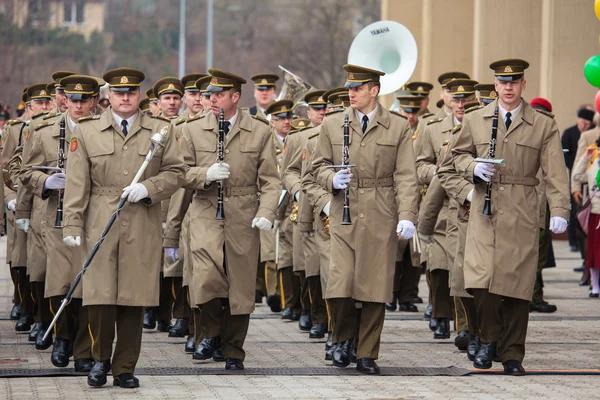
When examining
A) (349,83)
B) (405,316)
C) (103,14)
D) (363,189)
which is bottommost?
(405,316)

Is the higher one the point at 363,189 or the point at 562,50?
the point at 562,50

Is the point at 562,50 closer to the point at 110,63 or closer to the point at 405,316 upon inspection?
the point at 405,316

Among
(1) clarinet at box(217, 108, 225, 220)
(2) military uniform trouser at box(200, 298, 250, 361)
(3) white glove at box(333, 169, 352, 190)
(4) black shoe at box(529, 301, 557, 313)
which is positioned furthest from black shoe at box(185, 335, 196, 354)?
(4) black shoe at box(529, 301, 557, 313)

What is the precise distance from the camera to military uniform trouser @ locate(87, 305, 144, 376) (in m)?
11.3

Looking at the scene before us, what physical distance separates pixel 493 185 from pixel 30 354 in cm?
414

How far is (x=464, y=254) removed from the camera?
1275 centimetres

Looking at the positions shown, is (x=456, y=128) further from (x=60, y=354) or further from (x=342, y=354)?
(x=60, y=354)

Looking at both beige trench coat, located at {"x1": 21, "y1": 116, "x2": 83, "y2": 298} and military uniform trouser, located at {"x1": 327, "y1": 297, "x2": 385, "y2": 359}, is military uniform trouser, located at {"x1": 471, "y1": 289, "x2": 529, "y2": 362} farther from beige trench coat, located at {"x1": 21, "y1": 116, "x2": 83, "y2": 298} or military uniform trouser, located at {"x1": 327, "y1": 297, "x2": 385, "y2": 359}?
beige trench coat, located at {"x1": 21, "y1": 116, "x2": 83, "y2": 298}

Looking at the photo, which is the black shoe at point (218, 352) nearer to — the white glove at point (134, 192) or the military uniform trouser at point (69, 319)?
the military uniform trouser at point (69, 319)

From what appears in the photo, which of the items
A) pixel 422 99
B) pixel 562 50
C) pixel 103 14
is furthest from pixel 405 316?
pixel 103 14

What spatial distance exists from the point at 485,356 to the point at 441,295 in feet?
8.63

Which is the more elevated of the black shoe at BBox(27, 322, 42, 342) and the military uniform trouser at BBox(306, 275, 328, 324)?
the military uniform trouser at BBox(306, 275, 328, 324)

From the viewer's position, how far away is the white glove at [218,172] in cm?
1220

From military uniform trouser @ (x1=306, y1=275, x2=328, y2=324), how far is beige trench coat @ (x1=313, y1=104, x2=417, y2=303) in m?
2.73
